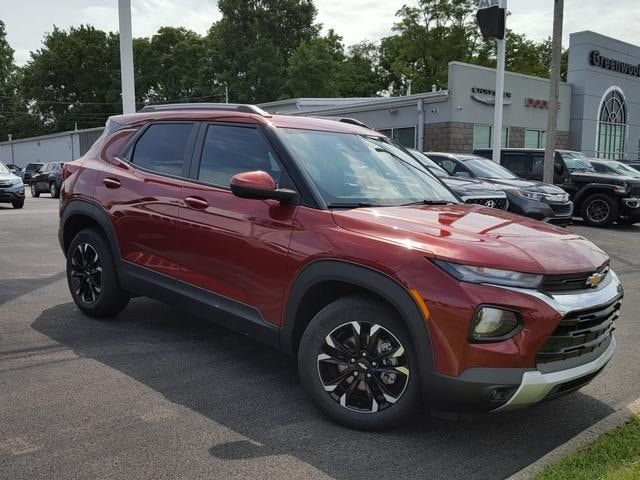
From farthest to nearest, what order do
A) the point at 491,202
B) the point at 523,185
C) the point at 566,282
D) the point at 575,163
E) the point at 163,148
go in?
the point at 575,163 → the point at 523,185 → the point at 491,202 → the point at 163,148 → the point at 566,282

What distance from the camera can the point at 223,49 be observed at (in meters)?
60.4

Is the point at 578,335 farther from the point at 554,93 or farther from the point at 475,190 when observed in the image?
the point at 554,93

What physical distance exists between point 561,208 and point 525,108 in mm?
15886

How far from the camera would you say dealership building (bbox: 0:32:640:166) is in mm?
22984

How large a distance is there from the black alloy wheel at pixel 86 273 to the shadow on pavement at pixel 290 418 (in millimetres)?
366

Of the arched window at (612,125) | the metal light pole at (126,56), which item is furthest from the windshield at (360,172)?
the arched window at (612,125)

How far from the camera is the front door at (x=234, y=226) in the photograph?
3.63m

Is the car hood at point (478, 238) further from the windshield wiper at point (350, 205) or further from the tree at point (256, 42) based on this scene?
the tree at point (256, 42)

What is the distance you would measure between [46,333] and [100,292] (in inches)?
21.0

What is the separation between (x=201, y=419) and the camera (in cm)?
341

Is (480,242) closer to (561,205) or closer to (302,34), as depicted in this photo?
(561,205)

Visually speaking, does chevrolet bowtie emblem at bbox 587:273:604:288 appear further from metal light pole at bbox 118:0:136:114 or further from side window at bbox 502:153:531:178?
side window at bbox 502:153:531:178

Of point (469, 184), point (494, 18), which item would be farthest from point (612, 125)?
point (469, 184)

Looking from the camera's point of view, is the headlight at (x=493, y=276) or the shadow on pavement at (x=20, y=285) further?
the shadow on pavement at (x=20, y=285)
